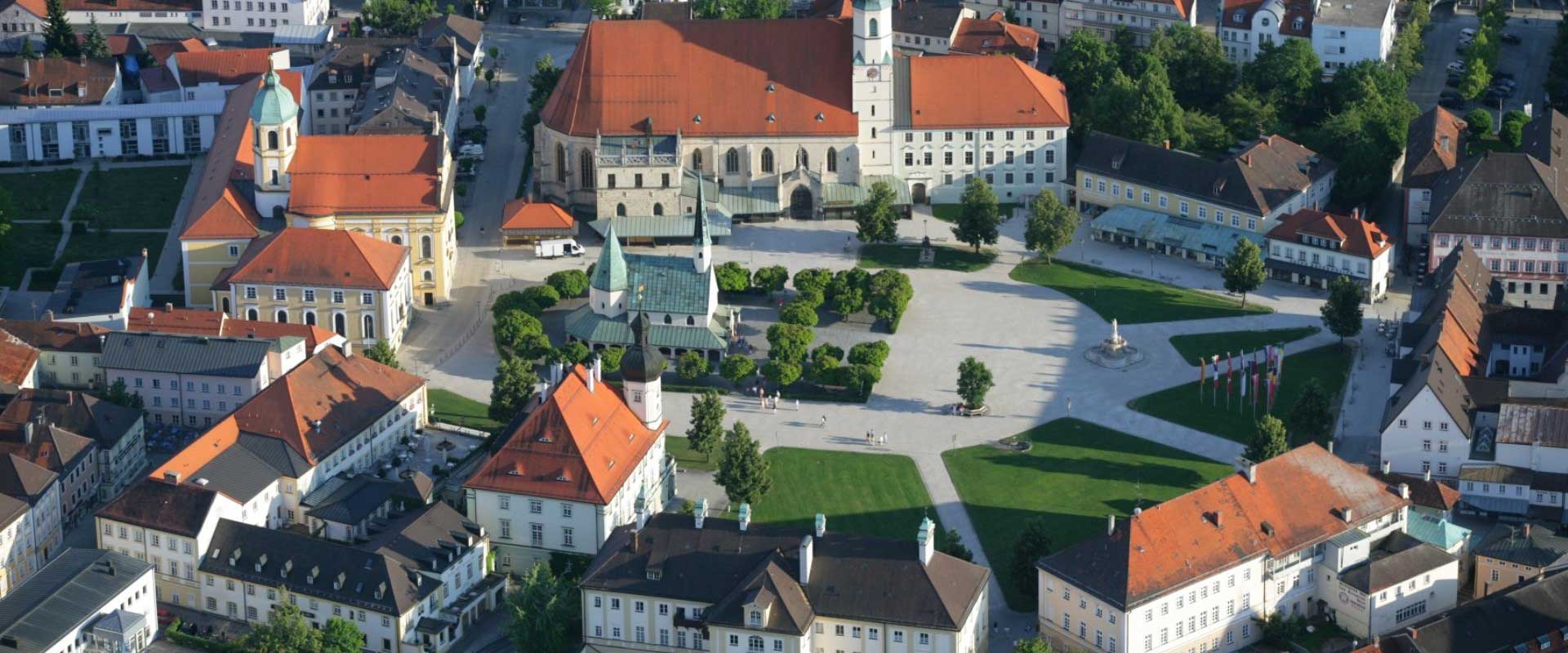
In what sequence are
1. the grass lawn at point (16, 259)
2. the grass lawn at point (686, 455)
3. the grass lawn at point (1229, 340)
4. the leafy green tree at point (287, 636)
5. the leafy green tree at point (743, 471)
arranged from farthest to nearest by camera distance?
the grass lawn at point (16, 259) < the grass lawn at point (1229, 340) < the grass lawn at point (686, 455) < the leafy green tree at point (743, 471) < the leafy green tree at point (287, 636)

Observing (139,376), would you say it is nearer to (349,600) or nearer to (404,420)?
(404,420)

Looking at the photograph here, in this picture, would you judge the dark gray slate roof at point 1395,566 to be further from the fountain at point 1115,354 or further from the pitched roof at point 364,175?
the pitched roof at point 364,175

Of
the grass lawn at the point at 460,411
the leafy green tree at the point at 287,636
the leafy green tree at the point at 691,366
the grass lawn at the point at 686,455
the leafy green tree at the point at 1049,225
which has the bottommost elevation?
the leafy green tree at the point at 287,636

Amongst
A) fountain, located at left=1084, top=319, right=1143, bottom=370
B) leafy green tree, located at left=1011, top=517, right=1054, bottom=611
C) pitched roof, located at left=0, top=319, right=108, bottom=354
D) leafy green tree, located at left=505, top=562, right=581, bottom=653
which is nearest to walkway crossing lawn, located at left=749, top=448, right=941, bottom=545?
leafy green tree, located at left=1011, top=517, right=1054, bottom=611

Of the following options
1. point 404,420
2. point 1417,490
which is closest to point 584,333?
point 404,420

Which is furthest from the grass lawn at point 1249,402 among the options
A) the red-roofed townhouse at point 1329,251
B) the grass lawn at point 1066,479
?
the red-roofed townhouse at point 1329,251

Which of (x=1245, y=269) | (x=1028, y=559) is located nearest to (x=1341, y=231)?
(x=1245, y=269)
